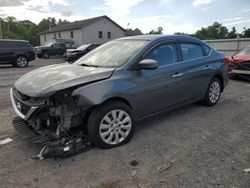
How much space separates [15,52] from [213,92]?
500 inches

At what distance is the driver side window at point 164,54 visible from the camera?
4465mm

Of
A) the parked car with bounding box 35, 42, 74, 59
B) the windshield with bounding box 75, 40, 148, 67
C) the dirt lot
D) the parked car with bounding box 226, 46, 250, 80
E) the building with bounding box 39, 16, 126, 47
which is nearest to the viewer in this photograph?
the dirt lot

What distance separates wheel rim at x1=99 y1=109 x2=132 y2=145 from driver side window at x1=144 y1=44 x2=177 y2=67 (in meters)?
1.10

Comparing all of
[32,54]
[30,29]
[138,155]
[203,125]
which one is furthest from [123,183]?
[30,29]

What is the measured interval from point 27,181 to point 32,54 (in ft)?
46.3

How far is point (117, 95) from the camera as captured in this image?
3.80m

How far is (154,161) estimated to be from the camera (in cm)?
352

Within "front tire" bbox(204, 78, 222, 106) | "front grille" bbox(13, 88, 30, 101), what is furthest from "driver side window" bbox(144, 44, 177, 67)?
"front grille" bbox(13, 88, 30, 101)

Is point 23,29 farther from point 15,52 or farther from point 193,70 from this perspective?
point 193,70

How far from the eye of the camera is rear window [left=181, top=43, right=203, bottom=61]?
5.07m

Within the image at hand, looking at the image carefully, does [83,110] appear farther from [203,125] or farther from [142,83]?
[203,125]

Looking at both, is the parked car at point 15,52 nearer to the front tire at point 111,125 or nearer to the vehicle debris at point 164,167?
the front tire at point 111,125

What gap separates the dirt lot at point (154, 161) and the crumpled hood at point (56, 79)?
94cm

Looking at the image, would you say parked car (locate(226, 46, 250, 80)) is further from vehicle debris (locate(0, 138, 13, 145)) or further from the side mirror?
vehicle debris (locate(0, 138, 13, 145))
